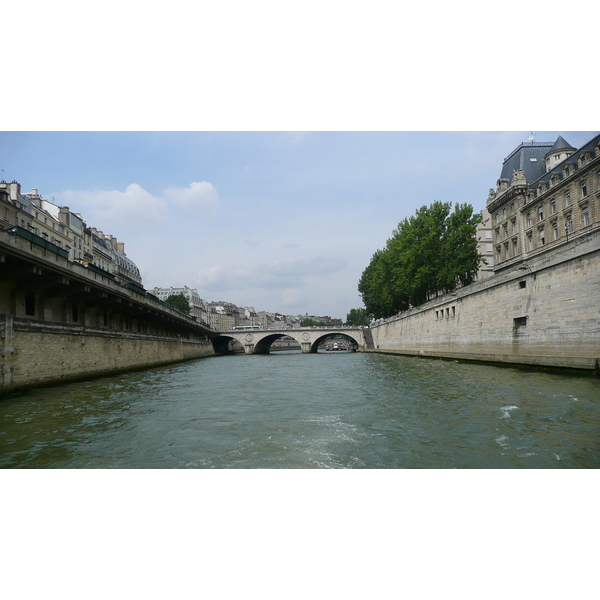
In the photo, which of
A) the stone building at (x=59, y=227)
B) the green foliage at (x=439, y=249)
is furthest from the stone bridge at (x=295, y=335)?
the green foliage at (x=439, y=249)

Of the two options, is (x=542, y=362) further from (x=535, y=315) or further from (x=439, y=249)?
(x=439, y=249)

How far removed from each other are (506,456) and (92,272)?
886 inches

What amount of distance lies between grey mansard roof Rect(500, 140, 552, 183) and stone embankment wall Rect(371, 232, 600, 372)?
2027 cm

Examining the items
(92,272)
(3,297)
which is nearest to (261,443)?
(3,297)

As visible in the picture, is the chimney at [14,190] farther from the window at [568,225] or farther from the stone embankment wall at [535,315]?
the window at [568,225]

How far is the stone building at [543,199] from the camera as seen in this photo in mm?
31641

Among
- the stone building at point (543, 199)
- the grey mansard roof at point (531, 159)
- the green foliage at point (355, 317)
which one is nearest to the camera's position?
the stone building at point (543, 199)

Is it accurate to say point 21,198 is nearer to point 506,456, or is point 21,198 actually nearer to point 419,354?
point 419,354

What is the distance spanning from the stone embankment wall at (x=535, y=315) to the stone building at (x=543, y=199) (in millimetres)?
10070

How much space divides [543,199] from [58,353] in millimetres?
39411

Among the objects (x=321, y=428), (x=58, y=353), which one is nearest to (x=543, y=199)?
(x=321, y=428)

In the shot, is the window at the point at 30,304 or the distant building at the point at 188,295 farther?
the distant building at the point at 188,295

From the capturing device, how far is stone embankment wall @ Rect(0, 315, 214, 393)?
15.7 meters

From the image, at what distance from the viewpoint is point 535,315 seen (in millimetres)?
20047
